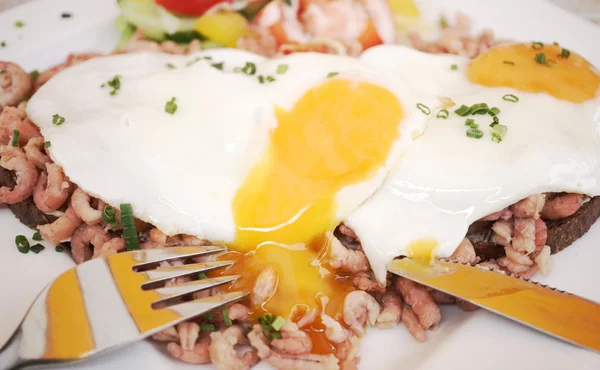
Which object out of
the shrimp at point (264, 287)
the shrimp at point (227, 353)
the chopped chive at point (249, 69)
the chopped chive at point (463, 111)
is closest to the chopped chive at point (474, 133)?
the chopped chive at point (463, 111)

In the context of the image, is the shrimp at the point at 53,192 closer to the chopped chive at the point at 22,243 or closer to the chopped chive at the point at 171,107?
the chopped chive at the point at 22,243

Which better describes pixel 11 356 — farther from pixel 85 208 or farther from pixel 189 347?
pixel 85 208

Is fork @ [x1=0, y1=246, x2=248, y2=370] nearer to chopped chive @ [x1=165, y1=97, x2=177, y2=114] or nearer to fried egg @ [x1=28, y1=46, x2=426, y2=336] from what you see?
fried egg @ [x1=28, y1=46, x2=426, y2=336]

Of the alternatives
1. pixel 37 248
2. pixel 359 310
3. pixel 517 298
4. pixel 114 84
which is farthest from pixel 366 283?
pixel 114 84

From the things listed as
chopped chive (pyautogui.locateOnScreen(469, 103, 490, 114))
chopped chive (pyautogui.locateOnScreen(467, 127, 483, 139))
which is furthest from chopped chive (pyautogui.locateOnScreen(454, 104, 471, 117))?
chopped chive (pyautogui.locateOnScreen(467, 127, 483, 139))

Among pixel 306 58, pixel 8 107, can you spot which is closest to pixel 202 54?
pixel 306 58

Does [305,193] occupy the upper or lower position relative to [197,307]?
upper

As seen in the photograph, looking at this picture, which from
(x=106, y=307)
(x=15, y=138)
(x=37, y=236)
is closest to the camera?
(x=106, y=307)
